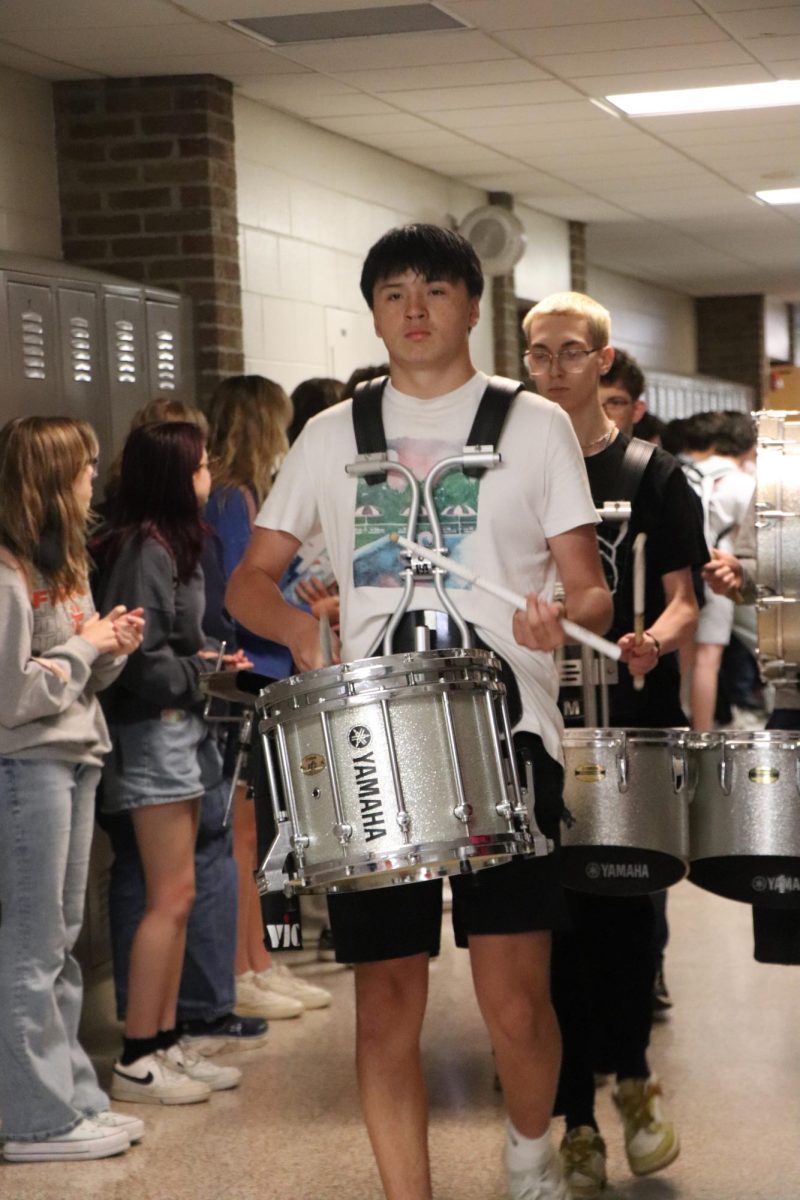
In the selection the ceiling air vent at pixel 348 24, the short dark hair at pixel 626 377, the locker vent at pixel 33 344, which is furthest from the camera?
the ceiling air vent at pixel 348 24

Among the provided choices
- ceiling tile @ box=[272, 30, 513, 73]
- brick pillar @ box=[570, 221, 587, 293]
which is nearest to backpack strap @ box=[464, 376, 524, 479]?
ceiling tile @ box=[272, 30, 513, 73]

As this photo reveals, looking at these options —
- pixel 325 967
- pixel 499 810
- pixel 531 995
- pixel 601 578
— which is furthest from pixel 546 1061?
pixel 325 967

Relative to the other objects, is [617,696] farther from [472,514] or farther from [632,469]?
[472,514]

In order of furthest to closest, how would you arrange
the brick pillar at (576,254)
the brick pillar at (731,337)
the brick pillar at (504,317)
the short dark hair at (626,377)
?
the brick pillar at (731,337) < the brick pillar at (576,254) < the brick pillar at (504,317) < the short dark hair at (626,377)

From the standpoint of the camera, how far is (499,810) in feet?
8.18

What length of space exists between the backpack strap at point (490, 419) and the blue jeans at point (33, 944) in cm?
136

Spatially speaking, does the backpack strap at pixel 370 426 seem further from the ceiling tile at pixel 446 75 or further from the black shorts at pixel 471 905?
the ceiling tile at pixel 446 75

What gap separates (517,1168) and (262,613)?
101 cm

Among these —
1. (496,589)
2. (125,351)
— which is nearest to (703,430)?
(125,351)

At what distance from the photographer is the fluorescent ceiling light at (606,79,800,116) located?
6.93 metres

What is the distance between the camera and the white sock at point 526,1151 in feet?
9.32

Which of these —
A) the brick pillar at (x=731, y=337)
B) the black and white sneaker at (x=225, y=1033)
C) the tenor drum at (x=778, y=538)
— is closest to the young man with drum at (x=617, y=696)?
the tenor drum at (x=778, y=538)

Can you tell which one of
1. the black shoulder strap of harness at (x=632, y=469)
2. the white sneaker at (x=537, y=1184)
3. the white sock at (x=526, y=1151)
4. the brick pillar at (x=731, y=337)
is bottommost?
the white sneaker at (x=537, y=1184)

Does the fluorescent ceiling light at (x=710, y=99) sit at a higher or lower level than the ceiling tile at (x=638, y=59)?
higher
